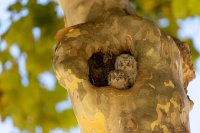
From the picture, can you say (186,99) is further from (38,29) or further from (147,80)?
(38,29)

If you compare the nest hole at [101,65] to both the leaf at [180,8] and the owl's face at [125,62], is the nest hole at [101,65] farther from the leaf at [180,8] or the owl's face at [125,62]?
the leaf at [180,8]

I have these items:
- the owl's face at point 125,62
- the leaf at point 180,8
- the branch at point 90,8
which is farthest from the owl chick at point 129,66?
the leaf at point 180,8

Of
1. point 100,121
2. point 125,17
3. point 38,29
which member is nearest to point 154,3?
point 38,29

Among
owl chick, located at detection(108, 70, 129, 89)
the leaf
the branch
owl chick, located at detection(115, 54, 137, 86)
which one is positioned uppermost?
the leaf

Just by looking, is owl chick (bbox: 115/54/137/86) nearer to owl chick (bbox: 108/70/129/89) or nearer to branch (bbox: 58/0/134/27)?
owl chick (bbox: 108/70/129/89)

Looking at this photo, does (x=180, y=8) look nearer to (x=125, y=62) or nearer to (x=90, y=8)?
(x=90, y=8)

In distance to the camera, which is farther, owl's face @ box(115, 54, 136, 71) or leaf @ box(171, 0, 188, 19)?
leaf @ box(171, 0, 188, 19)

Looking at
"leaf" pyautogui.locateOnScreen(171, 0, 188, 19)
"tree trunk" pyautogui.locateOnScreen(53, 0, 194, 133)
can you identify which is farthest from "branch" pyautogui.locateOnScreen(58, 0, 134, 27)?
"leaf" pyautogui.locateOnScreen(171, 0, 188, 19)
